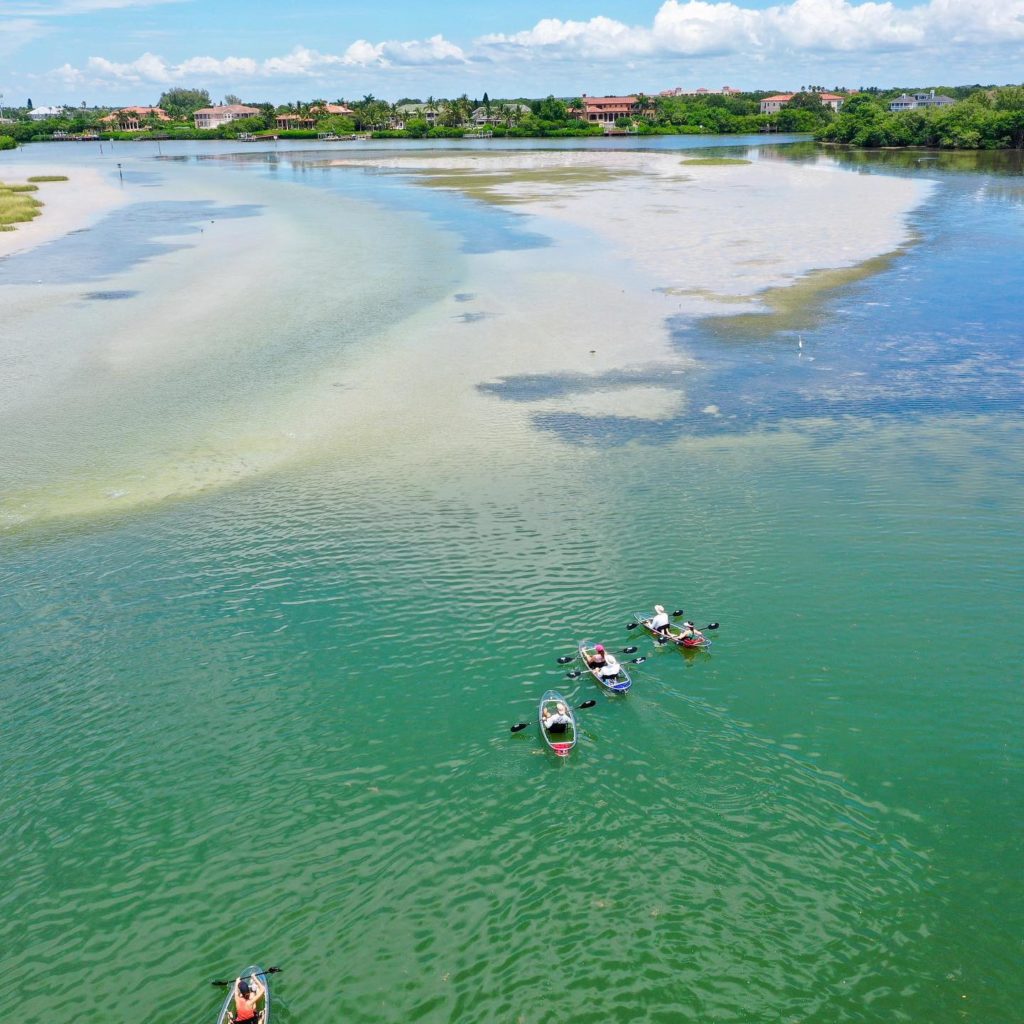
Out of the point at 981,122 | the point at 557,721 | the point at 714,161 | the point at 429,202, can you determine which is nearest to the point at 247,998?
the point at 557,721

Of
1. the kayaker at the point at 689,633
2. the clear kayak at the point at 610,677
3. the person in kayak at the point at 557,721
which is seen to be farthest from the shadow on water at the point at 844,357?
the person in kayak at the point at 557,721

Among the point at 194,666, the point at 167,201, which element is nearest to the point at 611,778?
the point at 194,666

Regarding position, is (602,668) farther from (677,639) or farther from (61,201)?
(61,201)

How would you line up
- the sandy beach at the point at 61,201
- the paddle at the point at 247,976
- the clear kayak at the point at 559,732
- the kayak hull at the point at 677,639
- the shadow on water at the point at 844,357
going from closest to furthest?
1. the paddle at the point at 247,976
2. the clear kayak at the point at 559,732
3. the kayak hull at the point at 677,639
4. the shadow on water at the point at 844,357
5. the sandy beach at the point at 61,201

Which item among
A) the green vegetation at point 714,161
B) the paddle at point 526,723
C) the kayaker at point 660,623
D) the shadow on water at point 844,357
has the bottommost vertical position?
the paddle at point 526,723

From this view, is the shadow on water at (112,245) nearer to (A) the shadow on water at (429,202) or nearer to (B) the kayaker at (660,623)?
(A) the shadow on water at (429,202)

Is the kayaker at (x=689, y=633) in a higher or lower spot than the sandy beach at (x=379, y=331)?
lower

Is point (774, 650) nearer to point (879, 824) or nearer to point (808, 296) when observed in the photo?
point (879, 824)
